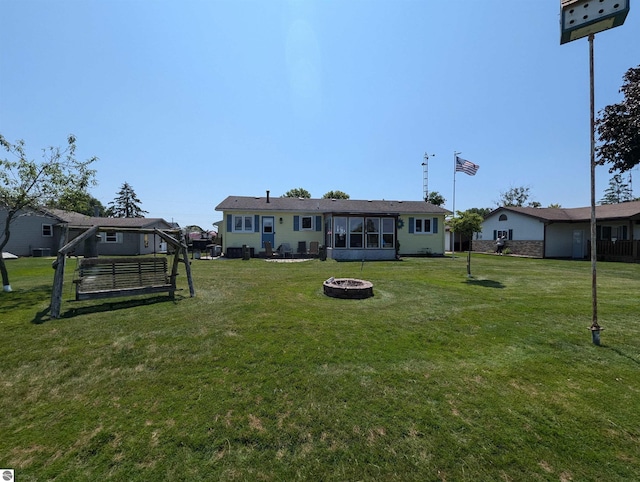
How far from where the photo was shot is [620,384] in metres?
3.36

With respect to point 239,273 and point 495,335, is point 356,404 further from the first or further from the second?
point 239,273

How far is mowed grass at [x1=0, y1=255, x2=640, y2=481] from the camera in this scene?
88.4 inches

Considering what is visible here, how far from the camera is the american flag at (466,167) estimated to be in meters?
19.6

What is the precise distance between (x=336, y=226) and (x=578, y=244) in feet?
68.0

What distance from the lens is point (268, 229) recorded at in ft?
68.5

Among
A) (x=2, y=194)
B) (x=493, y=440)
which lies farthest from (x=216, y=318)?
(x=2, y=194)

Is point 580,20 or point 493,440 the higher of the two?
point 580,20

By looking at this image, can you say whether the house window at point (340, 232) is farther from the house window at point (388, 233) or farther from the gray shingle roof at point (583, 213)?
the gray shingle roof at point (583, 213)

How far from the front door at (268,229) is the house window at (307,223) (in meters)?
2.26

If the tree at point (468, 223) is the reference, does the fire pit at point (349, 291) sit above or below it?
below

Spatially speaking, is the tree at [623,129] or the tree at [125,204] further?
the tree at [125,204]

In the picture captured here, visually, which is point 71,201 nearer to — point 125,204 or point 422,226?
point 422,226

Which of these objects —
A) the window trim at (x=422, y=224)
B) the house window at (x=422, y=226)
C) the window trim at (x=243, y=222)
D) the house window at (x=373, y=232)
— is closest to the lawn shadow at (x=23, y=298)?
the window trim at (x=243, y=222)

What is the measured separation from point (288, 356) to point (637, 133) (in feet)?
78.2
